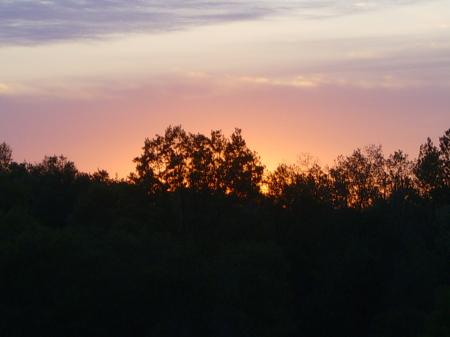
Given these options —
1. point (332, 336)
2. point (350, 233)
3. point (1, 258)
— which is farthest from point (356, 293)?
point (1, 258)

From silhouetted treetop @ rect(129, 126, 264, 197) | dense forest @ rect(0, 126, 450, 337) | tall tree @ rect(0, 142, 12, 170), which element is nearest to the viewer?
dense forest @ rect(0, 126, 450, 337)

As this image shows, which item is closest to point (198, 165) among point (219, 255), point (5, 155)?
point (219, 255)

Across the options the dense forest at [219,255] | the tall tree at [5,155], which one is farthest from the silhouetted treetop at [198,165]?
the tall tree at [5,155]

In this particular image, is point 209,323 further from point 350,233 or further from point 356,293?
point 350,233

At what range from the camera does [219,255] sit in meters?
35.5

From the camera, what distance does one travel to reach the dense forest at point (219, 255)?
83.7ft

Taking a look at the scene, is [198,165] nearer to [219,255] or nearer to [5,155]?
[219,255]

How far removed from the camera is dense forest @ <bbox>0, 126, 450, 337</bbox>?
83.7 feet

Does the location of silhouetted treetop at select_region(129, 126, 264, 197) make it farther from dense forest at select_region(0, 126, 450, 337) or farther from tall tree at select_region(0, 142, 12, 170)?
tall tree at select_region(0, 142, 12, 170)

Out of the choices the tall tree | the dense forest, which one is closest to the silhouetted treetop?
the dense forest

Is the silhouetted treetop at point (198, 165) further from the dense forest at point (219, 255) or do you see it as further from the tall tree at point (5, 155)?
the tall tree at point (5, 155)

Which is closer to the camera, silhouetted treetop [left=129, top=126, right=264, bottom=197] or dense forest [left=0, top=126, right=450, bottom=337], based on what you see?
dense forest [left=0, top=126, right=450, bottom=337]

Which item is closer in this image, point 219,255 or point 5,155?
point 219,255

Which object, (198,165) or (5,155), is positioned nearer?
(198,165)
